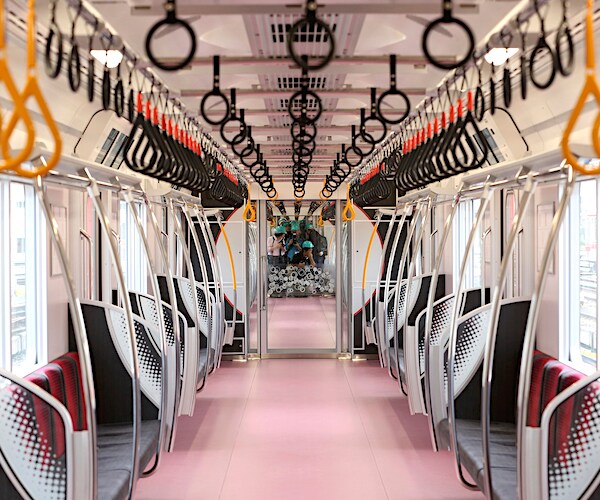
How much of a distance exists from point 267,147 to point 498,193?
7.14 ft

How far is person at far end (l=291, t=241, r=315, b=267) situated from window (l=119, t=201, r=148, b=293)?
938 centimetres

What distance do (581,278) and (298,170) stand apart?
2319 mm

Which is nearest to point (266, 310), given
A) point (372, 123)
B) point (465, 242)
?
point (465, 242)

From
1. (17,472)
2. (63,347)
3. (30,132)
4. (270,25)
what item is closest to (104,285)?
(63,347)

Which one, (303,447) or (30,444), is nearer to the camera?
(30,444)

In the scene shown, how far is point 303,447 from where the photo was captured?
648 centimetres

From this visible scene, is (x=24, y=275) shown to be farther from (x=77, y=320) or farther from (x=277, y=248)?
(x=277, y=248)

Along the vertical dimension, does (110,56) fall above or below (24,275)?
above

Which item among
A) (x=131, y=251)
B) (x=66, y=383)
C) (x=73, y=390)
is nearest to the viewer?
(x=66, y=383)

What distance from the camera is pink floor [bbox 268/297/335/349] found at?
12398 millimetres

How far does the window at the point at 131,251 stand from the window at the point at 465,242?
3363 mm

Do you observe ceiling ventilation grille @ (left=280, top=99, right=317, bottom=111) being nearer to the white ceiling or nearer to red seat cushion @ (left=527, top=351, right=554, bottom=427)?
the white ceiling

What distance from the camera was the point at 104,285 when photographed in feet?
21.3

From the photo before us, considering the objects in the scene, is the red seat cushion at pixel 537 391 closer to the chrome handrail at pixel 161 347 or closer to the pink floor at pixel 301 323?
the chrome handrail at pixel 161 347
